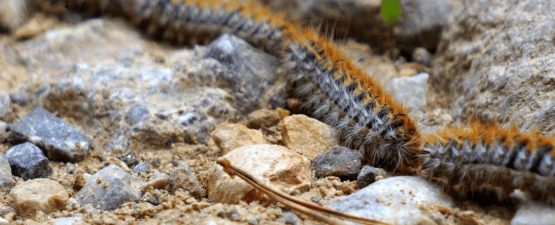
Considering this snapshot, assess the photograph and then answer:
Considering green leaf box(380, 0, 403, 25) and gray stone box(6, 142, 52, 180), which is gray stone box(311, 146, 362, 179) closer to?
gray stone box(6, 142, 52, 180)

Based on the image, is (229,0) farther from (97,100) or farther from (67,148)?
(67,148)

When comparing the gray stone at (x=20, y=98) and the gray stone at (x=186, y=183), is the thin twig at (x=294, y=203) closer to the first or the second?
the gray stone at (x=186, y=183)

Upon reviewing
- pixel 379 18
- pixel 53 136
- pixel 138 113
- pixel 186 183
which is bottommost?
pixel 53 136

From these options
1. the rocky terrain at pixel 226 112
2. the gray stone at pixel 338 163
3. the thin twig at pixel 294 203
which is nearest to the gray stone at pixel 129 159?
the rocky terrain at pixel 226 112

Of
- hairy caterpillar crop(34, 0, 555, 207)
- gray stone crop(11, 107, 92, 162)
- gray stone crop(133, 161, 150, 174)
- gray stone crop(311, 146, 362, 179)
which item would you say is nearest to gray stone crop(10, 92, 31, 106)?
gray stone crop(11, 107, 92, 162)

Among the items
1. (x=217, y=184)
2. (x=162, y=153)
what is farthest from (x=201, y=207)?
(x=162, y=153)

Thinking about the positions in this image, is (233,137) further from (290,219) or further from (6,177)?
(6,177)

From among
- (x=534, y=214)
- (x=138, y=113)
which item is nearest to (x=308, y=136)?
(x=138, y=113)
